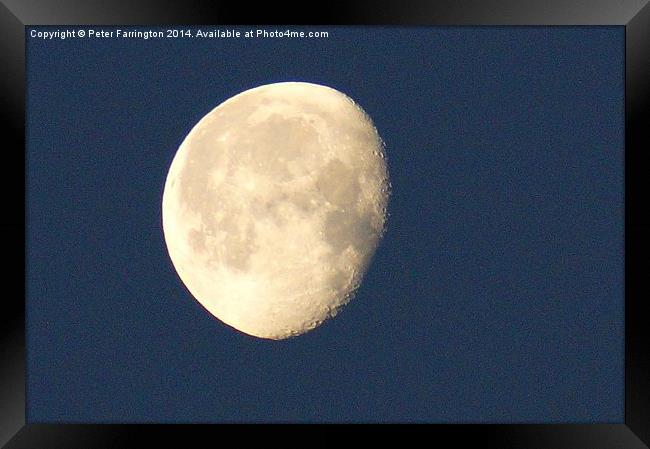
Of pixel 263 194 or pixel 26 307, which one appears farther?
pixel 26 307

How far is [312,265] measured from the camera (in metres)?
6.16

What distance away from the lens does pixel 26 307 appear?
650 centimetres

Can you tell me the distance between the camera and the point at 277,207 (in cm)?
603

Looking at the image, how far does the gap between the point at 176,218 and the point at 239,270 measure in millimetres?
927

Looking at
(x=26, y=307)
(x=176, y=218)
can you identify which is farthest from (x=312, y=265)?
(x=26, y=307)

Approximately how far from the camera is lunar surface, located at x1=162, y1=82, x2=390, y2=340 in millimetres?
6066

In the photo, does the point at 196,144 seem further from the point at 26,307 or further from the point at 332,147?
the point at 26,307

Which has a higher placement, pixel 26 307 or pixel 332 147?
pixel 332 147

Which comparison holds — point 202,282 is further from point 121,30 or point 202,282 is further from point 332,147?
point 121,30

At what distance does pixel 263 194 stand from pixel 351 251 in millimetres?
1040

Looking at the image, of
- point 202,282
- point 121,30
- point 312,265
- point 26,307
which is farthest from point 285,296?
point 121,30

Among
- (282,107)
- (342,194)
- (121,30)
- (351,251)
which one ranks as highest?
(121,30)

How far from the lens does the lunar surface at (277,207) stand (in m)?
6.07

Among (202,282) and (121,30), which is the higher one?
(121,30)
